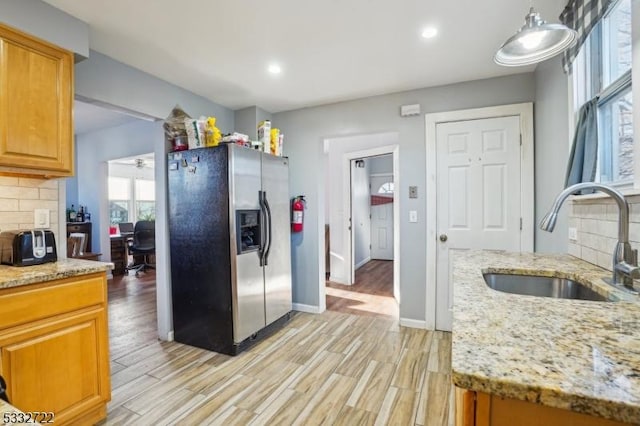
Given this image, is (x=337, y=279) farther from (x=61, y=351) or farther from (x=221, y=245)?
(x=61, y=351)

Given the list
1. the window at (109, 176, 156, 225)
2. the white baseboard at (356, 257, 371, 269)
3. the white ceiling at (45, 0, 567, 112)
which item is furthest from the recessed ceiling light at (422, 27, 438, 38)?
the window at (109, 176, 156, 225)

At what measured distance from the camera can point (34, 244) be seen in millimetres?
1700

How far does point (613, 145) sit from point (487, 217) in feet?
4.22

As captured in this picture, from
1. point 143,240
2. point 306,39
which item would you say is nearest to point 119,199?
point 143,240

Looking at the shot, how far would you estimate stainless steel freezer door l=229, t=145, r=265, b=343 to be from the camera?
2.47 meters

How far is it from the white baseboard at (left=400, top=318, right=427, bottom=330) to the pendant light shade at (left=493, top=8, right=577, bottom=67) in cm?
245

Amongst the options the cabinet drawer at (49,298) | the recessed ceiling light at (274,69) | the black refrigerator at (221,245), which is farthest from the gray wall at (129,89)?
the cabinet drawer at (49,298)

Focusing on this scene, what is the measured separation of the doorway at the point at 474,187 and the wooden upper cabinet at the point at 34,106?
2855mm

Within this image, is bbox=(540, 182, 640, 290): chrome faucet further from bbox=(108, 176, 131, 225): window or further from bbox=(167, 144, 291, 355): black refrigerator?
bbox=(108, 176, 131, 225): window

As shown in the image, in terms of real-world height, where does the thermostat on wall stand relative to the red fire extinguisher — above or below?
above

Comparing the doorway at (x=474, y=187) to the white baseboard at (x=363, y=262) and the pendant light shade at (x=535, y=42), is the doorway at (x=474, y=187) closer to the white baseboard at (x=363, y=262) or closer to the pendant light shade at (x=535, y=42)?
the pendant light shade at (x=535, y=42)

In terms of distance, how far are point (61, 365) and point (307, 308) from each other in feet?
7.83

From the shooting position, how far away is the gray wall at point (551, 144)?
1.98 meters

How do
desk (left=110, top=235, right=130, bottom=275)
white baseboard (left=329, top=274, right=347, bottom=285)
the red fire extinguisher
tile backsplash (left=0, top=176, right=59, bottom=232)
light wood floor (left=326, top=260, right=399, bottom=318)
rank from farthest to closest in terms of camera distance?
1. desk (left=110, top=235, right=130, bottom=275)
2. white baseboard (left=329, top=274, right=347, bottom=285)
3. light wood floor (left=326, top=260, right=399, bottom=318)
4. the red fire extinguisher
5. tile backsplash (left=0, top=176, right=59, bottom=232)
